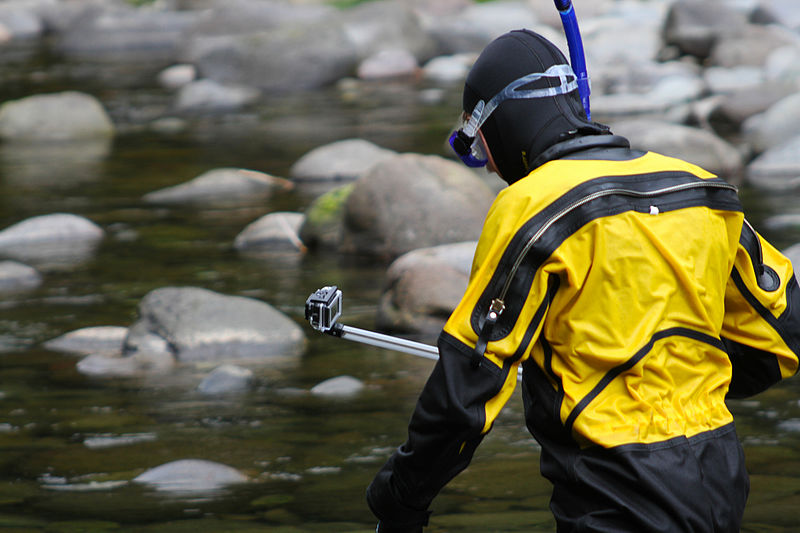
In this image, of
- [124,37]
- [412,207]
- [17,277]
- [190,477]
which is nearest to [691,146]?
[412,207]

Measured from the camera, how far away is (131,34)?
25.1m

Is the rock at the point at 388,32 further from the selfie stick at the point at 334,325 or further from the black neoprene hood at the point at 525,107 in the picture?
the black neoprene hood at the point at 525,107

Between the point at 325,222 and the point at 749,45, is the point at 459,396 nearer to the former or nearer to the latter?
the point at 325,222

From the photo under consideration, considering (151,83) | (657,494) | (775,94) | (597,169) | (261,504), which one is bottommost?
(261,504)

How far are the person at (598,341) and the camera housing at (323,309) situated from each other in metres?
0.42

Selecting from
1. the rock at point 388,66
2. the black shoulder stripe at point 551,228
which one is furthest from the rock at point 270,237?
the rock at point 388,66

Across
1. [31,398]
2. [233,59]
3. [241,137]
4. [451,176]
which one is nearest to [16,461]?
[31,398]

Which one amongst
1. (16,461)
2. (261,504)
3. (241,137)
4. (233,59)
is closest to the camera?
(261,504)

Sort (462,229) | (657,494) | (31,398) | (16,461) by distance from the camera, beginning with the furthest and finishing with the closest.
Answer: (462,229) < (31,398) < (16,461) < (657,494)

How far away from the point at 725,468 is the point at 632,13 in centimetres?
2063

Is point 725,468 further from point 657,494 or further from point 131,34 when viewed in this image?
point 131,34

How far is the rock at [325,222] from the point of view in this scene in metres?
8.52

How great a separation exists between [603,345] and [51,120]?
13.5 m

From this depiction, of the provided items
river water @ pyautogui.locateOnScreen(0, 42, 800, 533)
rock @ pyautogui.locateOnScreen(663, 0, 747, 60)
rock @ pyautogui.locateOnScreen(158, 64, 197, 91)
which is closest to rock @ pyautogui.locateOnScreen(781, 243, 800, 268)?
river water @ pyautogui.locateOnScreen(0, 42, 800, 533)
